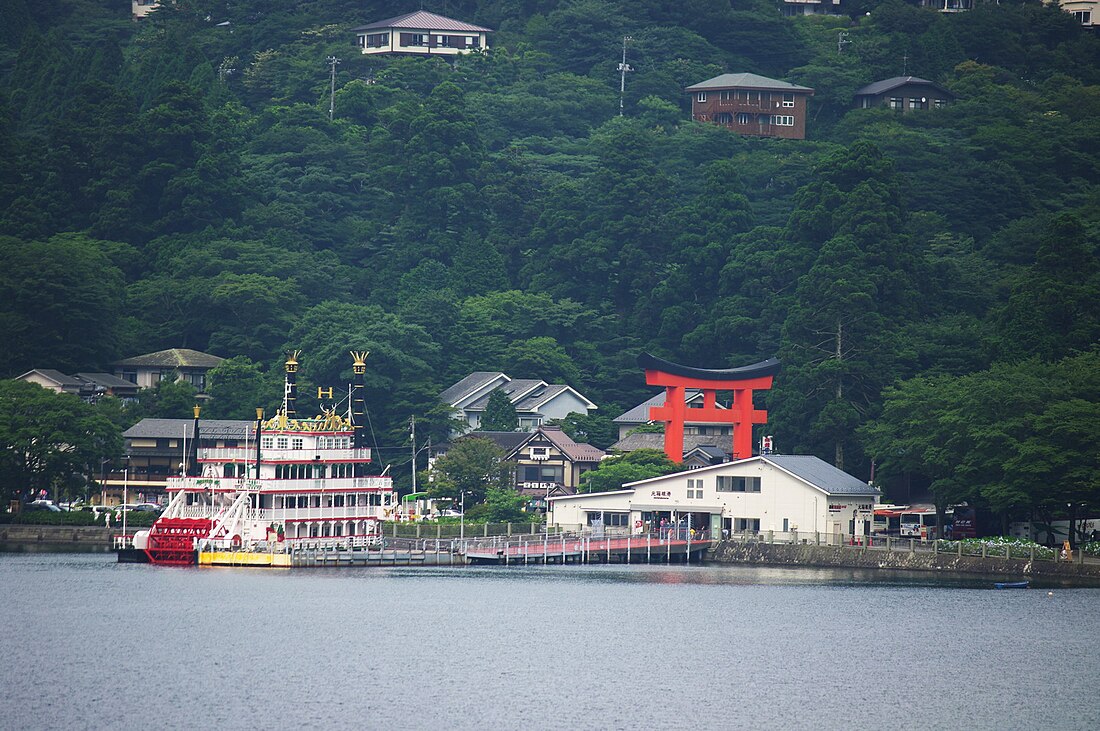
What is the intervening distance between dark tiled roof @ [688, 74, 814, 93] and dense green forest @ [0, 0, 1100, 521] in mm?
2663

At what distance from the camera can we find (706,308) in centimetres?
10556

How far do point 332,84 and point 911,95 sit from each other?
39.2 metres

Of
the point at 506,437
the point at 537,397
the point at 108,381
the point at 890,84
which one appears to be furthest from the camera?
the point at 890,84

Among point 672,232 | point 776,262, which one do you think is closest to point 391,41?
point 672,232

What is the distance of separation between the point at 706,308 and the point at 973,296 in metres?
15.3

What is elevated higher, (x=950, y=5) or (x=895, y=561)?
(x=950, y=5)

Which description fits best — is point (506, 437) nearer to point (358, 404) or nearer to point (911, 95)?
point (358, 404)

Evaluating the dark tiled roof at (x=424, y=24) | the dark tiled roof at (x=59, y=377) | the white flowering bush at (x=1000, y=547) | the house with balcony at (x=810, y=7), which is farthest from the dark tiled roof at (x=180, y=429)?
the house with balcony at (x=810, y=7)

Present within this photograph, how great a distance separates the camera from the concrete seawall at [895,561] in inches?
2618

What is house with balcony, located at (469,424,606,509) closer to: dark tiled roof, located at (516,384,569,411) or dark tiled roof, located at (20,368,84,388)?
dark tiled roof, located at (516,384,569,411)

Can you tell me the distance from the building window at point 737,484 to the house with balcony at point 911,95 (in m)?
54.8

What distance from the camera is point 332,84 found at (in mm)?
126062

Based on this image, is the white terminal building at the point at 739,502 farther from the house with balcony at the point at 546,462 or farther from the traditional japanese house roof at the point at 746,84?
the traditional japanese house roof at the point at 746,84

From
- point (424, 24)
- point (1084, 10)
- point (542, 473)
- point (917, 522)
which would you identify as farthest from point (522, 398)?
point (1084, 10)
